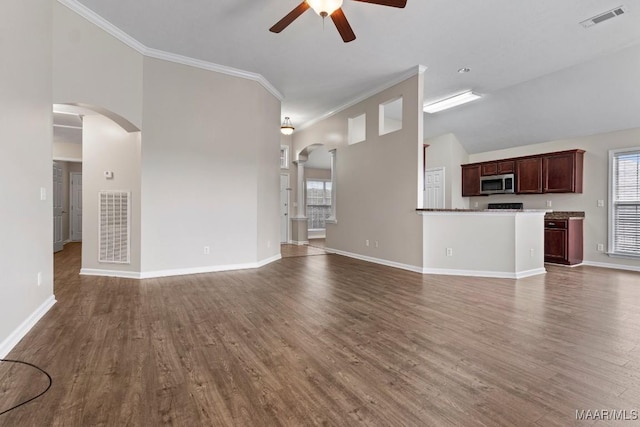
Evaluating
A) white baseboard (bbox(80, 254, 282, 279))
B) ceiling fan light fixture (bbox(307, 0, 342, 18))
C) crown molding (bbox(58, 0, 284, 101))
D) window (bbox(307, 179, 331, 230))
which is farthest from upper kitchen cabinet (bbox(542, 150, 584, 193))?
window (bbox(307, 179, 331, 230))

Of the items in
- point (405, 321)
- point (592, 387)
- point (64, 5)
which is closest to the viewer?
point (592, 387)

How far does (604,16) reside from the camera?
3.66 meters

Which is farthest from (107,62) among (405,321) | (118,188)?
(405,321)

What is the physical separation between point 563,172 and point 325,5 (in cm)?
600

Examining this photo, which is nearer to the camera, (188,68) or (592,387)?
(592,387)

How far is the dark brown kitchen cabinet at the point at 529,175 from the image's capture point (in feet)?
21.4

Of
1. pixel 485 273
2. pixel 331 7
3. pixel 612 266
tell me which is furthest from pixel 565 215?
pixel 331 7

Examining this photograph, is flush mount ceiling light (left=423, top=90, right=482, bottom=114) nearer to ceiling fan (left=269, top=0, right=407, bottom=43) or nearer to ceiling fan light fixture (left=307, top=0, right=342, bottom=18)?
ceiling fan (left=269, top=0, right=407, bottom=43)

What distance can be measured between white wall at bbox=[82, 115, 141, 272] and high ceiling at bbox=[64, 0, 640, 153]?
4.69 ft

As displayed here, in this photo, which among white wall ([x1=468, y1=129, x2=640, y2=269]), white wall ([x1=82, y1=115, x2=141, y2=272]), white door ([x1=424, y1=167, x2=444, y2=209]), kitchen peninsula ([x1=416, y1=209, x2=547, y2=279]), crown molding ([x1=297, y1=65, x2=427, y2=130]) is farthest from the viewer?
white door ([x1=424, y1=167, x2=444, y2=209])

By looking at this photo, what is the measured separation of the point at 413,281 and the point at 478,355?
2.29 m

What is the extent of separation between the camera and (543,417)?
1543mm

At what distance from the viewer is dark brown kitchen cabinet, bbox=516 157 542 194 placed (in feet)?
21.4

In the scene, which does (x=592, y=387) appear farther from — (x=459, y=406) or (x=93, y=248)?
(x=93, y=248)
